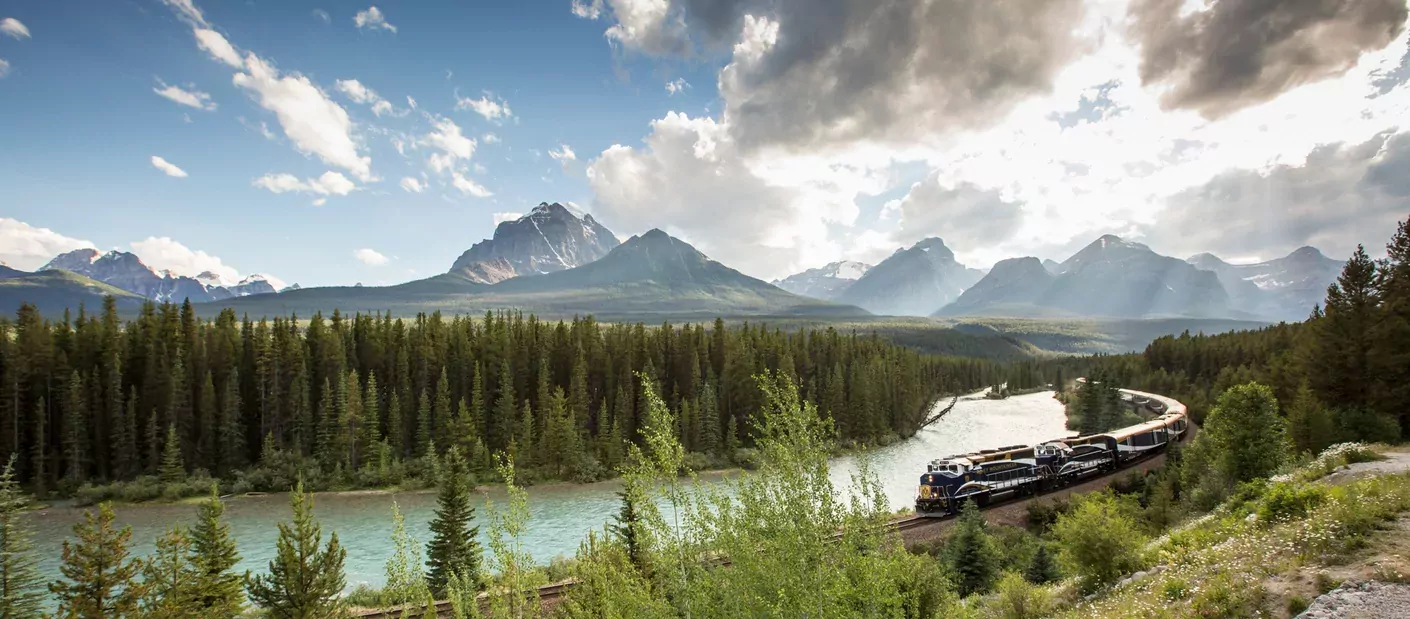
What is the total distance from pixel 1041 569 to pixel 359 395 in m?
69.5

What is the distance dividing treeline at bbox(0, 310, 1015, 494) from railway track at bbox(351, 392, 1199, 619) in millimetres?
26381

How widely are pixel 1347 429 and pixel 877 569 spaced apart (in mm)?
38793

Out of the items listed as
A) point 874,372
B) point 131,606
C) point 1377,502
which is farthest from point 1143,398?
point 131,606

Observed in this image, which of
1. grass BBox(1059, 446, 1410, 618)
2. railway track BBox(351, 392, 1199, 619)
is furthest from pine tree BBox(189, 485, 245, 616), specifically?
grass BBox(1059, 446, 1410, 618)

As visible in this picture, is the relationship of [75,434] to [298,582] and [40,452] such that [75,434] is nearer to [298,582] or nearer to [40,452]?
[40,452]

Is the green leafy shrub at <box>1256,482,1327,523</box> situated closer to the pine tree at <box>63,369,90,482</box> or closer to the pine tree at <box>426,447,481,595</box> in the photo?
the pine tree at <box>426,447,481,595</box>

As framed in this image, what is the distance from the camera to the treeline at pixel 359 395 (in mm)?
62969

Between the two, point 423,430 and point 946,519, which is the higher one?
point 423,430

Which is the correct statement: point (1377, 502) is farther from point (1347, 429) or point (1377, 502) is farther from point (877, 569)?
point (1347, 429)

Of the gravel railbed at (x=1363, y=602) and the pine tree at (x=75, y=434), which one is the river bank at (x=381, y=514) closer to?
the pine tree at (x=75, y=434)

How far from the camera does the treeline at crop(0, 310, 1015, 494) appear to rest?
62969mm

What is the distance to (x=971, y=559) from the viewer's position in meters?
28.4

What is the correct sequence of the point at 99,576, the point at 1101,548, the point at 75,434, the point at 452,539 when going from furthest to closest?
the point at 75,434
the point at 452,539
the point at 1101,548
the point at 99,576

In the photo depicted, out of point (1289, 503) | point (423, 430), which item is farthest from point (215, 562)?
point (423, 430)
